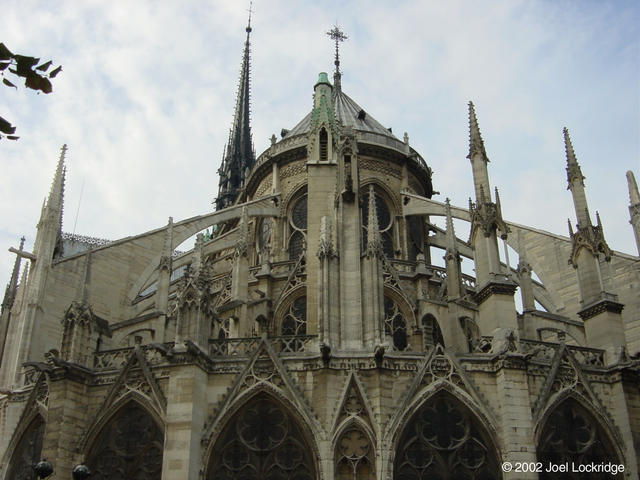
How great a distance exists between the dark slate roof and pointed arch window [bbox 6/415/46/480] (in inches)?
619

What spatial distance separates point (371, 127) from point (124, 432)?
60.8ft

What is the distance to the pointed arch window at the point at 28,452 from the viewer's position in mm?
17062

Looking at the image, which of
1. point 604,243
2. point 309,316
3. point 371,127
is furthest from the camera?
point 371,127

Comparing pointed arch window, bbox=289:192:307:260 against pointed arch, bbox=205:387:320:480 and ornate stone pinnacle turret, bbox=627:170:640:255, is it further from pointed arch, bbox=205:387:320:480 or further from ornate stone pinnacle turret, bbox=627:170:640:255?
pointed arch, bbox=205:387:320:480

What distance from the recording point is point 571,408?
1538 cm

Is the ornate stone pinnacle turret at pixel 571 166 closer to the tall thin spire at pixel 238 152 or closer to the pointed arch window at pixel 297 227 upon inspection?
the pointed arch window at pixel 297 227

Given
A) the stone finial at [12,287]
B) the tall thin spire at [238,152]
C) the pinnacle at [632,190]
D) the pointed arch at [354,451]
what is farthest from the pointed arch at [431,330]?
the tall thin spire at [238,152]

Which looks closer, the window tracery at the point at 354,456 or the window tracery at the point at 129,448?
the window tracery at the point at 354,456

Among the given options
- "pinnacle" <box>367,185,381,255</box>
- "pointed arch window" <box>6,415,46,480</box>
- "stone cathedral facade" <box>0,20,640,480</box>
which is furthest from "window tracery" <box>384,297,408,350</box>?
"pointed arch window" <box>6,415,46,480</box>

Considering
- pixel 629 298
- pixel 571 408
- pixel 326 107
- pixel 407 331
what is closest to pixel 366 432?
pixel 571 408

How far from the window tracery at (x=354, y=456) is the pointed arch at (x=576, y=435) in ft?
11.5

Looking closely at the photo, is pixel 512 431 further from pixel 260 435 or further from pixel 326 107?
pixel 326 107

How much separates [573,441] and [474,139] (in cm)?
789

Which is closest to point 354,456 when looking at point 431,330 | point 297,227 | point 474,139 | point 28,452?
point 431,330
